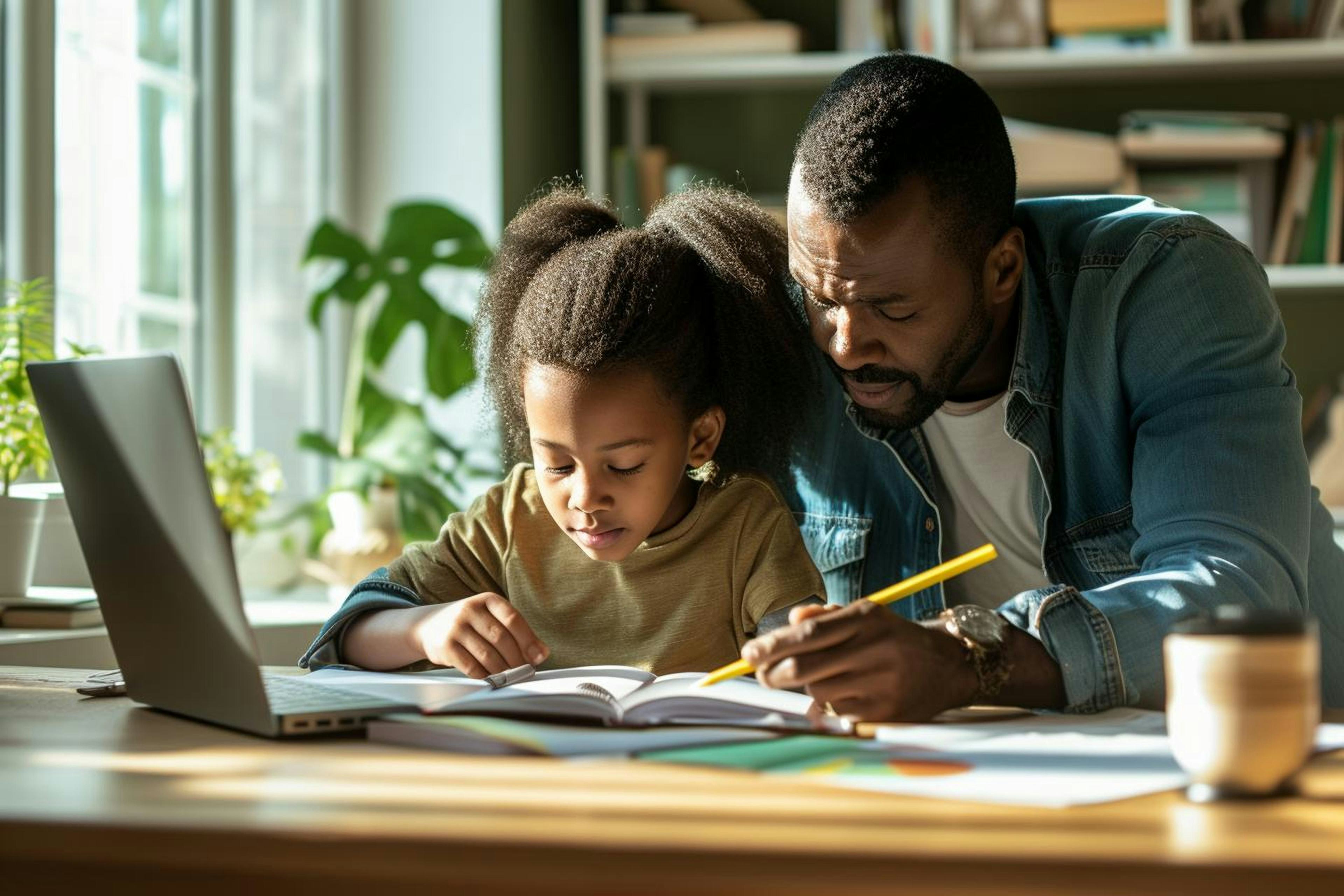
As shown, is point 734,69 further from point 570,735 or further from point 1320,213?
point 570,735

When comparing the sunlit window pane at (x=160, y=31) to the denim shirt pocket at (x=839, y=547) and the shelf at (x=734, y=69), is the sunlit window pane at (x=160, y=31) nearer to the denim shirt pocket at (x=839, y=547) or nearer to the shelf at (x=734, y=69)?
the shelf at (x=734, y=69)

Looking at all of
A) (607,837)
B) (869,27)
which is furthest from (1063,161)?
(607,837)

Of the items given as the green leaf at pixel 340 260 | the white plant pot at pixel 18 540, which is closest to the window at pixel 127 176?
the green leaf at pixel 340 260

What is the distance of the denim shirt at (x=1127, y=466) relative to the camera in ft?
3.75

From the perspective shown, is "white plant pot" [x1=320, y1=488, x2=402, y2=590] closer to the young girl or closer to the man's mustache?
the young girl

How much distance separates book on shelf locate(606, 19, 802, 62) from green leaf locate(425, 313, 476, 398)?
690 mm

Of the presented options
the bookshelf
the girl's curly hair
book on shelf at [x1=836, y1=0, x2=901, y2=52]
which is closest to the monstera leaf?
the bookshelf

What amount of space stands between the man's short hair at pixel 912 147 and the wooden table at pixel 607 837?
2.42 ft

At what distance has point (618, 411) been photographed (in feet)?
4.54

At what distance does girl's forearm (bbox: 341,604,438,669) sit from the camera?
1.32 meters

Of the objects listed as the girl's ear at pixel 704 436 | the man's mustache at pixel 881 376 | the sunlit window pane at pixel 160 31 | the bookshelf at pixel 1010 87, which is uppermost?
the sunlit window pane at pixel 160 31

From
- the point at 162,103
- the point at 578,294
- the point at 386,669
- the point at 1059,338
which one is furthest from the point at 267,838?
the point at 162,103

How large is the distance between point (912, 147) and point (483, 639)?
0.62 m

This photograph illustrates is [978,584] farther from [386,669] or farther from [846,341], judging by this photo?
[386,669]
